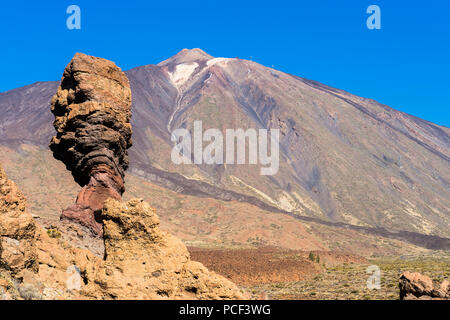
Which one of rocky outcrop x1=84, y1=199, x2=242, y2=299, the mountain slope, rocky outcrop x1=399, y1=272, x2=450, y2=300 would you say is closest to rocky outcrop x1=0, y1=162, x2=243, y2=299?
rocky outcrop x1=84, y1=199, x2=242, y2=299

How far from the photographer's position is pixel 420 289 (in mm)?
13336

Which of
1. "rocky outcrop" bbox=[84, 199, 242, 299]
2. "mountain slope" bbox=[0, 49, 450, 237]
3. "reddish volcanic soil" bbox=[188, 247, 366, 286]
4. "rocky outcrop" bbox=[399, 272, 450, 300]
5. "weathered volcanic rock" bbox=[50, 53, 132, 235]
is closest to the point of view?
"rocky outcrop" bbox=[84, 199, 242, 299]

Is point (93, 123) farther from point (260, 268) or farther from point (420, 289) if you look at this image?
point (260, 268)

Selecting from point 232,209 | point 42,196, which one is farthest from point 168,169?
point 42,196

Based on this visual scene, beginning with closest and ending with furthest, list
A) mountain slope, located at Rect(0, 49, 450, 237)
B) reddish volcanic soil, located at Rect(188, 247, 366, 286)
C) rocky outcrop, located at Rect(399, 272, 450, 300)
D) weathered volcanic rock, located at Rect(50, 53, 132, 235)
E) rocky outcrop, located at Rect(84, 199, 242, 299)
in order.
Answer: rocky outcrop, located at Rect(84, 199, 242, 299) < rocky outcrop, located at Rect(399, 272, 450, 300) < weathered volcanic rock, located at Rect(50, 53, 132, 235) < reddish volcanic soil, located at Rect(188, 247, 366, 286) < mountain slope, located at Rect(0, 49, 450, 237)

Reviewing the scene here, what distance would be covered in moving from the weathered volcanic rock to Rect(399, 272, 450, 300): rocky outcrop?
11.8 meters

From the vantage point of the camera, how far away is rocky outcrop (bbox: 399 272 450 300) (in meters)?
13.0

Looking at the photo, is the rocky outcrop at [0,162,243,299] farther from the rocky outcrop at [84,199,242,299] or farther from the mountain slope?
the mountain slope

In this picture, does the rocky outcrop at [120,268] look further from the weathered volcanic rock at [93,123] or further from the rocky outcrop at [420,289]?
the weathered volcanic rock at [93,123]

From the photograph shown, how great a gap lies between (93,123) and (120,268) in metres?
11.2

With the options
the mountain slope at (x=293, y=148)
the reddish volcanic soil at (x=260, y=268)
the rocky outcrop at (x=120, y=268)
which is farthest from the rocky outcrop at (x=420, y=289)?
the mountain slope at (x=293, y=148)

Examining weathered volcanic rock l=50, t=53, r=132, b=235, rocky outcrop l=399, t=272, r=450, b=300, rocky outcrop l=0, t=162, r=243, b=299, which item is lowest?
rocky outcrop l=399, t=272, r=450, b=300

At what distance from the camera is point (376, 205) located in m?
121
